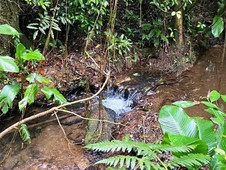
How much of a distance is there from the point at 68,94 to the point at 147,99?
1.16 m

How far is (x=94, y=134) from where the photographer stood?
343 cm

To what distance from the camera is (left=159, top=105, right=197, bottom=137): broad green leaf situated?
2287 mm

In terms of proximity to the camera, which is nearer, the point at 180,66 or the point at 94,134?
the point at 94,134

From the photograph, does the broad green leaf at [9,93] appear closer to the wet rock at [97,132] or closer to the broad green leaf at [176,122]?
the broad green leaf at [176,122]

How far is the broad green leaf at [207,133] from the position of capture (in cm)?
224

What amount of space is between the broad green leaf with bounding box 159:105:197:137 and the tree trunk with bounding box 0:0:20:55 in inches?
91.6

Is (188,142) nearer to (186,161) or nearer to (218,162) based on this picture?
(218,162)

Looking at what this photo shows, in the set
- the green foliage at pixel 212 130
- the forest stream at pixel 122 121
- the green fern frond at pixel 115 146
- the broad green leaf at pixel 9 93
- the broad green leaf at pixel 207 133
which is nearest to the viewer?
the green fern frond at pixel 115 146

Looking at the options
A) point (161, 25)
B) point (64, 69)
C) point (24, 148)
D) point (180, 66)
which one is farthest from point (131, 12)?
point (24, 148)

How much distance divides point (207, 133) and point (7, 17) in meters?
2.95

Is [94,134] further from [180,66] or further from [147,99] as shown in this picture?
[180,66]

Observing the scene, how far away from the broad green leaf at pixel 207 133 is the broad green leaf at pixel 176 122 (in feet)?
0.14

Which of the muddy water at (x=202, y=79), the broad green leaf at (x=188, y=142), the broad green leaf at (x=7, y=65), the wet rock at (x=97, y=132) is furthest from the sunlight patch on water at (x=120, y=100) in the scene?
the broad green leaf at (x=7, y=65)

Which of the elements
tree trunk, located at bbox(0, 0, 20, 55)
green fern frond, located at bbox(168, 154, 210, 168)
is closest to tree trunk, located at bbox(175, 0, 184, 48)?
tree trunk, located at bbox(0, 0, 20, 55)
